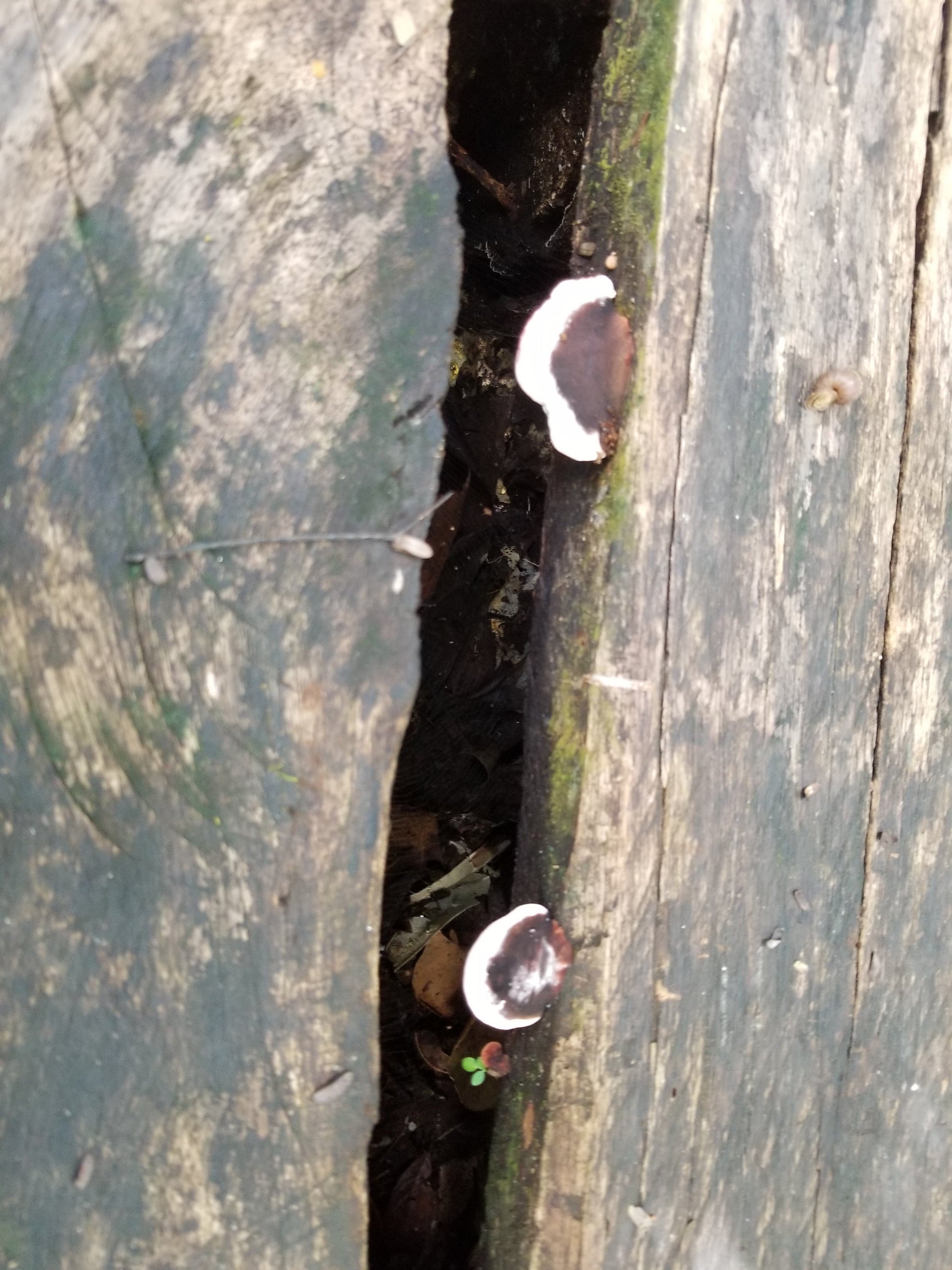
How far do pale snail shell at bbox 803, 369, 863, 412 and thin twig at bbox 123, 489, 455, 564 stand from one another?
0.65 meters

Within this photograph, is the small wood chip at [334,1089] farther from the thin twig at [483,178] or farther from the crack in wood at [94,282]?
the thin twig at [483,178]

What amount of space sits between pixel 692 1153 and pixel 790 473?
1.11 metres

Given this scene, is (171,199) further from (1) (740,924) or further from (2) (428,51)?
(1) (740,924)

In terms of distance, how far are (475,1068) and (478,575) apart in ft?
3.22

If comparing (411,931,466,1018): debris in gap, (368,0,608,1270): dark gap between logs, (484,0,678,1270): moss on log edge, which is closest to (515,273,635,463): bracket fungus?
(484,0,678,1270): moss on log edge

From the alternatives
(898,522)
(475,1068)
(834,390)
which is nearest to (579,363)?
(834,390)

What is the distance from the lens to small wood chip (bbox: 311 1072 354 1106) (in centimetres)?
127

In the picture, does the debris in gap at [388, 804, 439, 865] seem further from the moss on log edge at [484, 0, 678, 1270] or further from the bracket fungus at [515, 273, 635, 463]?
the bracket fungus at [515, 273, 635, 463]

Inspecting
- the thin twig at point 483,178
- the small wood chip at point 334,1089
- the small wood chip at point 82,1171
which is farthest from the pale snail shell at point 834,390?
the small wood chip at point 82,1171

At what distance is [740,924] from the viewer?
4.91 feet

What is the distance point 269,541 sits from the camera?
1.20 metres

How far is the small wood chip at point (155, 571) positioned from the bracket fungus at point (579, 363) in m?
0.57

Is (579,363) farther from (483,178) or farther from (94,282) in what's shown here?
(483,178)

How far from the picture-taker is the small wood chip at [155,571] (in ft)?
3.81
